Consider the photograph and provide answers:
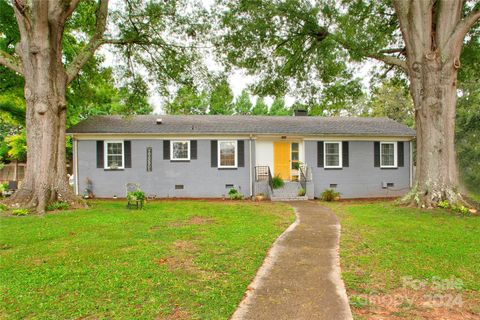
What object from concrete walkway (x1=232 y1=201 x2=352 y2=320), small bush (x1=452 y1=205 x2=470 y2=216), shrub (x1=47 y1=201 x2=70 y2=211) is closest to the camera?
concrete walkway (x1=232 y1=201 x2=352 y2=320)

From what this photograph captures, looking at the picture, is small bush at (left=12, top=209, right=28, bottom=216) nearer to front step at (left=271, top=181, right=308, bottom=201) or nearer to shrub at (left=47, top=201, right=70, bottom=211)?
shrub at (left=47, top=201, right=70, bottom=211)

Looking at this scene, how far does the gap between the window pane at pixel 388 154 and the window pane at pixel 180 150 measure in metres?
9.81

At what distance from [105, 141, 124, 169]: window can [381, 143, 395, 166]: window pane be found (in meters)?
12.8

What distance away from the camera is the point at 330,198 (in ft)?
42.4

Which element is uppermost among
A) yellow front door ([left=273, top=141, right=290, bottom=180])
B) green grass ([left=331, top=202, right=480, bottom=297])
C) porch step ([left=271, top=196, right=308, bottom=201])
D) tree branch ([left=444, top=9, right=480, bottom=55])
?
tree branch ([left=444, top=9, right=480, bottom=55])

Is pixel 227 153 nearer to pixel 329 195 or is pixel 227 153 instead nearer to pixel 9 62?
pixel 329 195

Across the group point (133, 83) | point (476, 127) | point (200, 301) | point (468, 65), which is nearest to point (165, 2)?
point (133, 83)

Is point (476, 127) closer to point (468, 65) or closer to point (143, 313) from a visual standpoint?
point (468, 65)

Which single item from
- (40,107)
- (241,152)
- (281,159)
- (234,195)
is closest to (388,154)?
(281,159)

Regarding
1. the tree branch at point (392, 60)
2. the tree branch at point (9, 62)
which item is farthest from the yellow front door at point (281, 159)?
the tree branch at point (9, 62)

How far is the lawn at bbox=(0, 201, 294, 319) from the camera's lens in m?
2.89

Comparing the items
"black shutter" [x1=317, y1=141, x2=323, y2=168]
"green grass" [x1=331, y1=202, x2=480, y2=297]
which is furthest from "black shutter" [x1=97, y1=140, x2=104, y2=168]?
"green grass" [x1=331, y1=202, x2=480, y2=297]

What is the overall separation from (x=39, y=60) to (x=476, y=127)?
27.1 m

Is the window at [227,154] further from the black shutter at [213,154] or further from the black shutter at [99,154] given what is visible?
the black shutter at [99,154]
